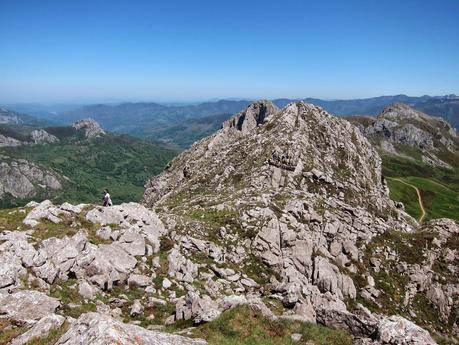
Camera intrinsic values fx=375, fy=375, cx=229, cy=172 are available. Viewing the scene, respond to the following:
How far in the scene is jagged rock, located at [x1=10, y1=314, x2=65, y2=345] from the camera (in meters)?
17.9

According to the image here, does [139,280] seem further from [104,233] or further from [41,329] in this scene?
[41,329]

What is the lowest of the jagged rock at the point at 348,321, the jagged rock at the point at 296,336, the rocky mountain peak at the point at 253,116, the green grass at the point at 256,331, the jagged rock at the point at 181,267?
the jagged rock at the point at 181,267

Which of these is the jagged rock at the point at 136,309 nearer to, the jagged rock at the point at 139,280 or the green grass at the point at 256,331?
the jagged rock at the point at 139,280

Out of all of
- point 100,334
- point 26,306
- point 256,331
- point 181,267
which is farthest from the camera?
point 181,267

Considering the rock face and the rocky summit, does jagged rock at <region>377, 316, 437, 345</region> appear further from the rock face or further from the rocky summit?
the rock face

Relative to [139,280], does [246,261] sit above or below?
below

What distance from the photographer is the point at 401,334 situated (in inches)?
829

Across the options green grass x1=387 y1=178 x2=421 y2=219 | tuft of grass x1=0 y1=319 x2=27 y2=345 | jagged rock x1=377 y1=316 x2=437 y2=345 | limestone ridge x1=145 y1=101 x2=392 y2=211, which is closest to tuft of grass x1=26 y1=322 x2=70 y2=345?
tuft of grass x1=0 y1=319 x2=27 y2=345

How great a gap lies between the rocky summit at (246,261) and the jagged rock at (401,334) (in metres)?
0.07

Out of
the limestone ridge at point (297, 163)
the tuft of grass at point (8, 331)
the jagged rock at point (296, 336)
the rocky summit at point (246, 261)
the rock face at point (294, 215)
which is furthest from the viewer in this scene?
the limestone ridge at point (297, 163)

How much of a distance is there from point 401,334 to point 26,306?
73.0 feet

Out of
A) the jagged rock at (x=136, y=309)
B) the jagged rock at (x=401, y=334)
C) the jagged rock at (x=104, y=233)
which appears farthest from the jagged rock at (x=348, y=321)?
the jagged rock at (x=104, y=233)

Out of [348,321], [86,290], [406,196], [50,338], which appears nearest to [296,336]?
[348,321]

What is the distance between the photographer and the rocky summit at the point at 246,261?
23141mm
